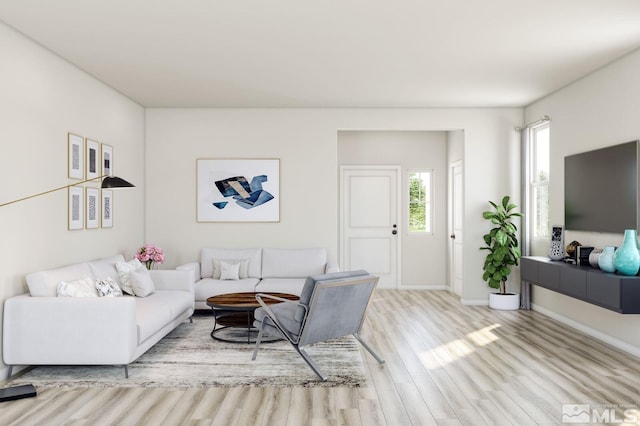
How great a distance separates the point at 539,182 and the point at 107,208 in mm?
5327

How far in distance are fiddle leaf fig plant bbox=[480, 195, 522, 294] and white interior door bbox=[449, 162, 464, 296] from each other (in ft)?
3.35

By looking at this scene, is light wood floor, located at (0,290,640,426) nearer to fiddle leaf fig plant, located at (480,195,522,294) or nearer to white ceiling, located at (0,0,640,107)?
fiddle leaf fig plant, located at (480,195,522,294)

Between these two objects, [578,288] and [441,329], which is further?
[441,329]

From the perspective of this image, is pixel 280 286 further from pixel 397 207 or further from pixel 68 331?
pixel 397 207

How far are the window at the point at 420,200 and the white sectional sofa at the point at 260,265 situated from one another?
231 centimetres

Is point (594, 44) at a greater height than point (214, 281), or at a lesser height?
greater

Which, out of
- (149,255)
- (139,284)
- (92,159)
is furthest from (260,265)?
(92,159)

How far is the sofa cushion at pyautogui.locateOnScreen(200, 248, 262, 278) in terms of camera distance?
6902mm

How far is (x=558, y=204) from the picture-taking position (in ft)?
20.5

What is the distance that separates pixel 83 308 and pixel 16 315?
51 centimetres

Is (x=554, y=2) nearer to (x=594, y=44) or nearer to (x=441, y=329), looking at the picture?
(x=594, y=44)

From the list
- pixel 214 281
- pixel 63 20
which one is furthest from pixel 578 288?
pixel 63 20

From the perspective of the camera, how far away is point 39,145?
4578 millimetres

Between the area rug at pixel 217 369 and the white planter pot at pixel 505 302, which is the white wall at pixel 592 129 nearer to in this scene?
the white planter pot at pixel 505 302
